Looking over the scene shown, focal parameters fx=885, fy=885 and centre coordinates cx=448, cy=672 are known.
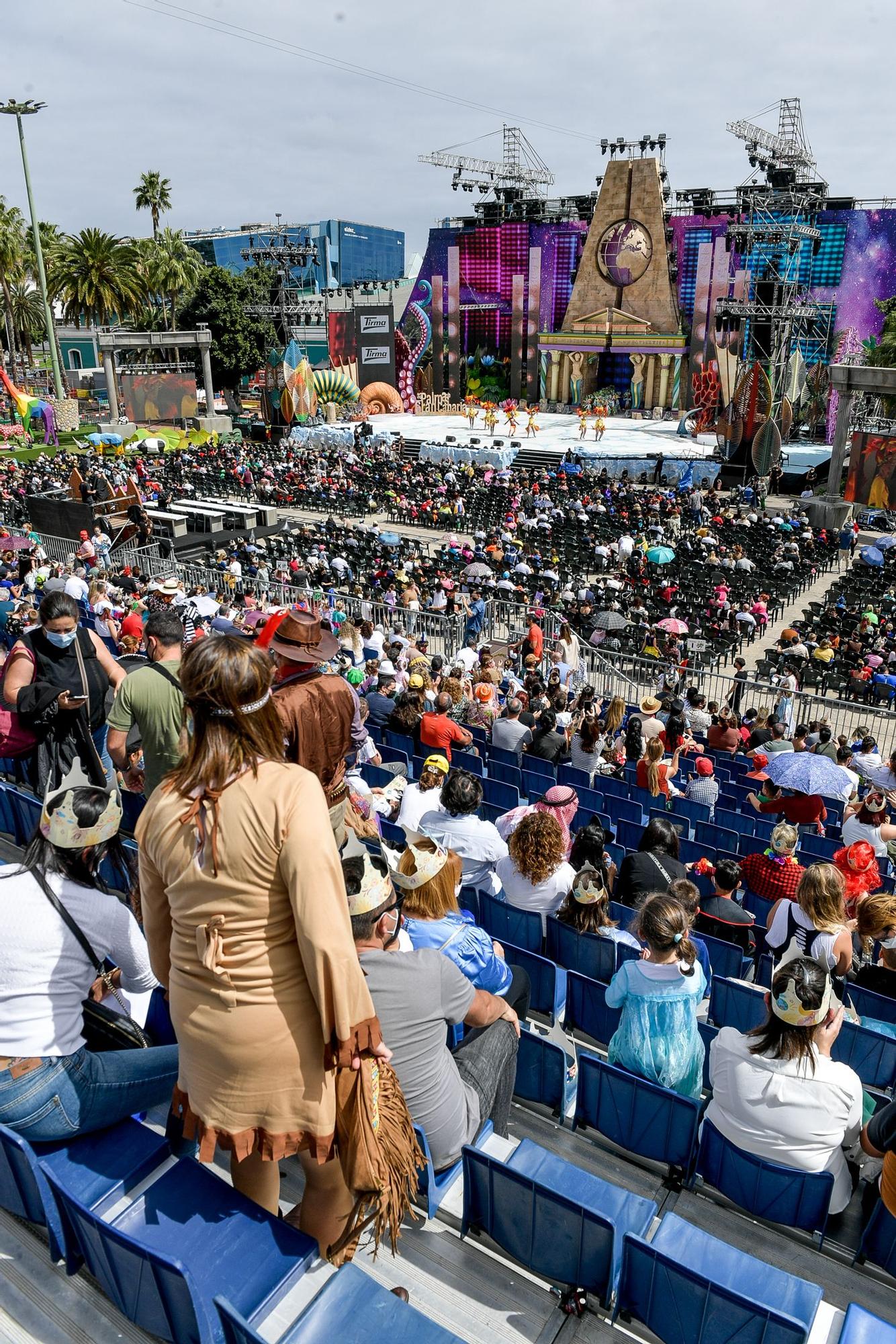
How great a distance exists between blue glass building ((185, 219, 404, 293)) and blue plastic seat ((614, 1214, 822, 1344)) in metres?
84.3

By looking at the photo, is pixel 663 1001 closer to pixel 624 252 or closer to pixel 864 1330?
pixel 864 1330

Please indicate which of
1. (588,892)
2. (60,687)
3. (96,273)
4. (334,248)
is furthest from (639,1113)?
(334,248)

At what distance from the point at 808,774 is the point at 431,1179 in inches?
222

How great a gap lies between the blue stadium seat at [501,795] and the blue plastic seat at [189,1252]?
518 cm

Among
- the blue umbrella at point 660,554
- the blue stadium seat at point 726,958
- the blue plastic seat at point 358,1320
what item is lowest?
the blue umbrella at point 660,554

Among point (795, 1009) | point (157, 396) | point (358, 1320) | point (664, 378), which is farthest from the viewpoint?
point (157, 396)

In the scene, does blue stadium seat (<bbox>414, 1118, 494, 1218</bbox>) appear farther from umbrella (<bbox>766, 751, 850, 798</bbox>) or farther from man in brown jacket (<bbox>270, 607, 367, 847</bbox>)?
umbrella (<bbox>766, 751, 850, 798</bbox>)

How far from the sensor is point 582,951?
4.50 meters

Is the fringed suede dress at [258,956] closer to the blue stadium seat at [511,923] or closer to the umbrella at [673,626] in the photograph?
the blue stadium seat at [511,923]

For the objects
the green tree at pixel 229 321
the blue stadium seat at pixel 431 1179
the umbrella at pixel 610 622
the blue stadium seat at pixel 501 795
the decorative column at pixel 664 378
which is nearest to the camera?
the blue stadium seat at pixel 431 1179

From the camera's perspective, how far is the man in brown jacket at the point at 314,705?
3748 mm

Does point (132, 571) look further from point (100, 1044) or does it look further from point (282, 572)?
point (100, 1044)

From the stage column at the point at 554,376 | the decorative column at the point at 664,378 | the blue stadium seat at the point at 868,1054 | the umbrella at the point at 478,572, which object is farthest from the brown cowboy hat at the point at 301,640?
the stage column at the point at 554,376

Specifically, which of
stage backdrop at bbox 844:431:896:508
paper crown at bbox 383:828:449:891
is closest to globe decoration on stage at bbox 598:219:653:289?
stage backdrop at bbox 844:431:896:508
